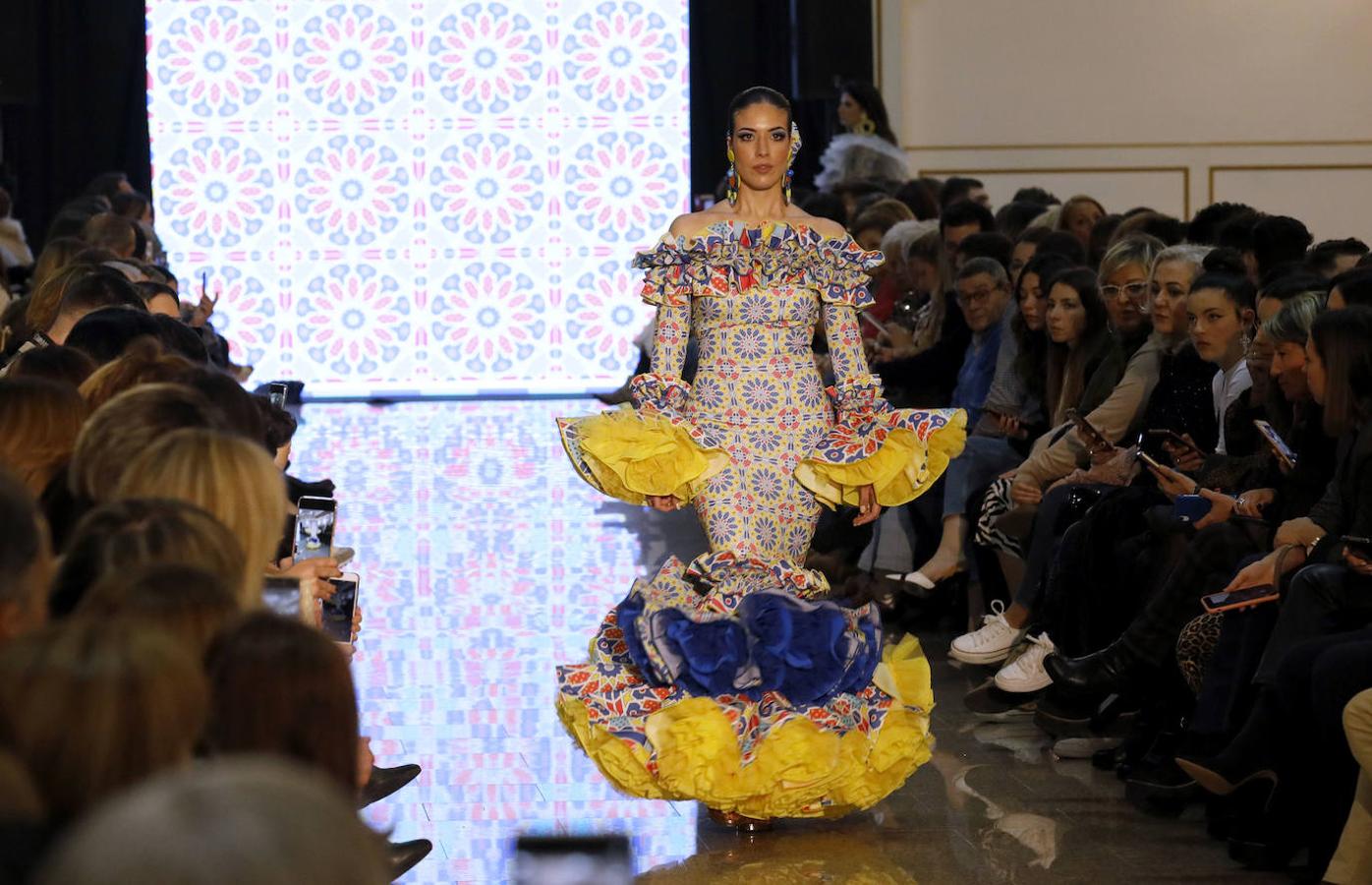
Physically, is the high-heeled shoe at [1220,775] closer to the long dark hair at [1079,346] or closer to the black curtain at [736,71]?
the long dark hair at [1079,346]

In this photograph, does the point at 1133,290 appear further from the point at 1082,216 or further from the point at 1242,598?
the point at 1082,216

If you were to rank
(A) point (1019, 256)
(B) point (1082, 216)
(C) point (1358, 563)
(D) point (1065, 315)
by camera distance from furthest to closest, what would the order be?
(B) point (1082, 216), (A) point (1019, 256), (D) point (1065, 315), (C) point (1358, 563)

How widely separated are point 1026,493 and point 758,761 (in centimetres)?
186

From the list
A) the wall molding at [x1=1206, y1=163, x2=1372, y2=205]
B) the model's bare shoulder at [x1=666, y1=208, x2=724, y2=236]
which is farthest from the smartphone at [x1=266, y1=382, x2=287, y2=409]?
the wall molding at [x1=1206, y1=163, x2=1372, y2=205]

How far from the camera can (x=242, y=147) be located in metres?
11.8

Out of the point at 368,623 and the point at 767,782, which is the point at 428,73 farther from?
the point at 767,782

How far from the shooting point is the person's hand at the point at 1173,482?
14.5ft

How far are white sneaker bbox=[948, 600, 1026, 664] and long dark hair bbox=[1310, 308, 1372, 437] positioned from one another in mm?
1441

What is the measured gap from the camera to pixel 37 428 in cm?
284

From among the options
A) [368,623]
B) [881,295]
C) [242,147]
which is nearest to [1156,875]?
[368,623]

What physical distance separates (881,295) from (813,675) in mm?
3765

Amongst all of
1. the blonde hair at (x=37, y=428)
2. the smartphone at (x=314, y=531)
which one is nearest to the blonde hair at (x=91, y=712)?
the blonde hair at (x=37, y=428)

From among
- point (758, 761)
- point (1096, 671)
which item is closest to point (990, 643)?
point (1096, 671)

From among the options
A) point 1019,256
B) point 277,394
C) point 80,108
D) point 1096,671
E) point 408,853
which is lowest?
point 408,853
